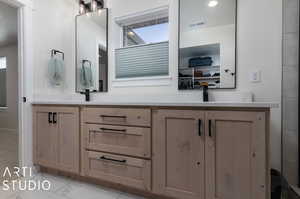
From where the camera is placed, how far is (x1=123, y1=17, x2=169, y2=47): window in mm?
2045

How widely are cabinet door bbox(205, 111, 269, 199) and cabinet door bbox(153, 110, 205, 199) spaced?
2.4 inches

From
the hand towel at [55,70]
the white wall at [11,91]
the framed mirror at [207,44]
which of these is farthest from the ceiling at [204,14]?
the white wall at [11,91]

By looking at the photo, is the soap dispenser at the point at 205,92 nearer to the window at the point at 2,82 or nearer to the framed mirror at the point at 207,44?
the framed mirror at the point at 207,44

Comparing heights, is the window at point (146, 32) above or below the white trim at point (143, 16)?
below

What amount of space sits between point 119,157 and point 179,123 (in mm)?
621

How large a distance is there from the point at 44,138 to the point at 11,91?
375 centimetres

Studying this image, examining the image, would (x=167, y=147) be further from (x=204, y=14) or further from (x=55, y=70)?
(x=55, y=70)

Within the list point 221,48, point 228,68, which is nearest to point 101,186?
point 228,68

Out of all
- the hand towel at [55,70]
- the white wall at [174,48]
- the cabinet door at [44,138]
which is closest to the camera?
the white wall at [174,48]

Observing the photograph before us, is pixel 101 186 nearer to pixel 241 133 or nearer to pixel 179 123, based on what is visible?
pixel 179 123

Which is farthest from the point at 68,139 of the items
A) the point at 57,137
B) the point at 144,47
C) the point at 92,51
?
the point at 144,47

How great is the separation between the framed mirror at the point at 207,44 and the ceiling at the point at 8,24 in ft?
8.07

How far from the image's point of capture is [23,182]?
5.91 ft

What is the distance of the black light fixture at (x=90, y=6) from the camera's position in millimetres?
2336
